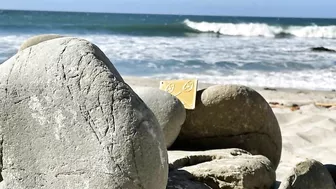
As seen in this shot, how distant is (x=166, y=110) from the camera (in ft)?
11.9

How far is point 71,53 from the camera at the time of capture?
247 centimetres

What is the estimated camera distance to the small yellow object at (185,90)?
4.02 metres

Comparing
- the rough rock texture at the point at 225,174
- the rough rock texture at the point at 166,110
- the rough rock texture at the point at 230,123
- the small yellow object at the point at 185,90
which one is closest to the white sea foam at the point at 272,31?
the small yellow object at the point at 185,90

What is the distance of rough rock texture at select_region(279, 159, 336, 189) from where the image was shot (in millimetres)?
3021

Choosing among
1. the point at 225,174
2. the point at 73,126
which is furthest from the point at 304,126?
the point at 73,126

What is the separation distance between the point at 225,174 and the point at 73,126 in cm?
101

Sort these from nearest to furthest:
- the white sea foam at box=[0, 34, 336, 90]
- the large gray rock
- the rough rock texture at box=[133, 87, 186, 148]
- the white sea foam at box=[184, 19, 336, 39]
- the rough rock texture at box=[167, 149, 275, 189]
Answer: the large gray rock
the rough rock texture at box=[167, 149, 275, 189]
the rough rock texture at box=[133, 87, 186, 148]
the white sea foam at box=[0, 34, 336, 90]
the white sea foam at box=[184, 19, 336, 39]

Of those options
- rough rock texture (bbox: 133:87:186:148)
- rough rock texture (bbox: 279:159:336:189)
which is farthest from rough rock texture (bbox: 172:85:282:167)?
rough rock texture (bbox: 279:159:336:189)

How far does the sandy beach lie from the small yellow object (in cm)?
81

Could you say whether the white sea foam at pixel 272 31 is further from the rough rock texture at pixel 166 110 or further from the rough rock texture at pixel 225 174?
the rough rock texture at pixel 225 174

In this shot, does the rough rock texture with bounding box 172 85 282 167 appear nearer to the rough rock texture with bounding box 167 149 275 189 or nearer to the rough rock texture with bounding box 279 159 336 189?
the rough rock texture with bounding box 167 149 275 189

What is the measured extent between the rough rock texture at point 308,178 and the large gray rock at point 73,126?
2.97 ft

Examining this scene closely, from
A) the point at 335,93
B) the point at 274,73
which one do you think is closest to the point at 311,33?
the point at 274,73

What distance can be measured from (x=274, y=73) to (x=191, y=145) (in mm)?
8774
